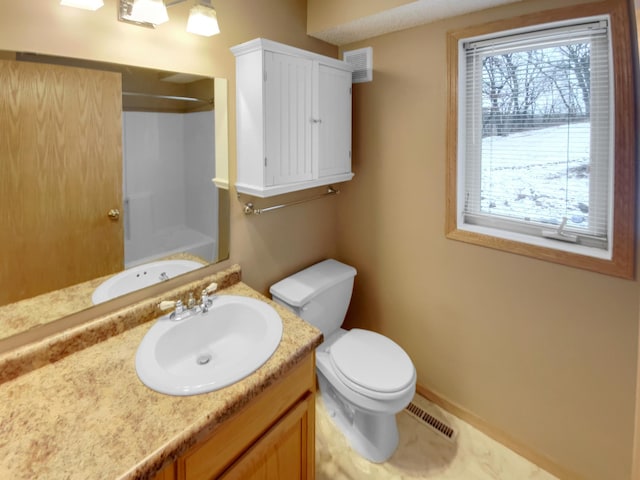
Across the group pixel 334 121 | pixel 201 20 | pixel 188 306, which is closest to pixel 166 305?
pixel 188 306

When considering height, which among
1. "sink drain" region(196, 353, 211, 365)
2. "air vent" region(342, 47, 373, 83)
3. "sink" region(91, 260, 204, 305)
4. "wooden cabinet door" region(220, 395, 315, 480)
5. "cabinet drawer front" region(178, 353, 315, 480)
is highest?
"air vent" region(342, 47, 373, 83)

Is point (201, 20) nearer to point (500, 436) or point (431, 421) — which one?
point (431, 421)

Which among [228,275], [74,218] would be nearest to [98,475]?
[74,218]

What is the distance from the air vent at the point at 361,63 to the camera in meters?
1.92

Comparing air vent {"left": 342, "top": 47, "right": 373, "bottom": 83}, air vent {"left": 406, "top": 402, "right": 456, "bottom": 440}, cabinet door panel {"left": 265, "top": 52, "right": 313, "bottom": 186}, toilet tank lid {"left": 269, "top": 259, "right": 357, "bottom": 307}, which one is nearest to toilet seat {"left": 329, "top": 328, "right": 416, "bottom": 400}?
toilet tank lid {"left": 269, "top": 259, "right": 357, "bottom": 307}

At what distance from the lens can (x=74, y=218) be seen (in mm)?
1156

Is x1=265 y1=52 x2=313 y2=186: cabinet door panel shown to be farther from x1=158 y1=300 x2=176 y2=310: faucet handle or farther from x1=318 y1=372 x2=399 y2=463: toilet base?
x1=318 y1=372 x2=399 y2=463: toilet base

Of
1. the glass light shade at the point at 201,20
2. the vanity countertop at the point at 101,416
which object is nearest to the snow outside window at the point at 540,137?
the glass light shade at the point at 201,20

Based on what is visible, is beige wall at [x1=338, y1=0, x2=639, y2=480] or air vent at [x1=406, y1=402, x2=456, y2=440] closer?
beige wall at [x1=338, y1=0, x2=639, y2=480]

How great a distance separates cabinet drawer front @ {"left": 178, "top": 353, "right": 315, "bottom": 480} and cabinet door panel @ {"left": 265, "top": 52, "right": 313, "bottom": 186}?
81cm

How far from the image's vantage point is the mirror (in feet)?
3.46

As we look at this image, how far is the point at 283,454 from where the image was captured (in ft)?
3.87

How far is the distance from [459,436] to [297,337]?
1175 mm

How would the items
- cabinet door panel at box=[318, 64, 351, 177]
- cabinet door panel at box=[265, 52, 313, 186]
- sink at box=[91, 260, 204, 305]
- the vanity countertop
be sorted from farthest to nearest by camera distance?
cabinet door panel at box=[318, 64, 351, 177], cabinet door panel at box=[265, 52, 313, 186], sink at box=[91, 260, 204, 305], the vanity countertop
